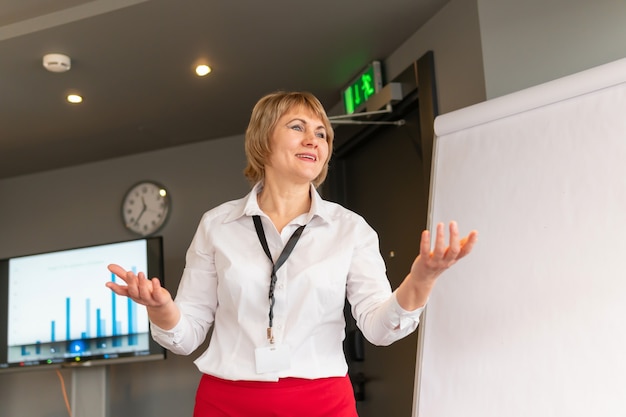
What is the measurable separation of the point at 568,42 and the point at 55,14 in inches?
90.0

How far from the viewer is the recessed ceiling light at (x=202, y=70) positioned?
11.9ft

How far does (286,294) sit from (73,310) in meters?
3.52

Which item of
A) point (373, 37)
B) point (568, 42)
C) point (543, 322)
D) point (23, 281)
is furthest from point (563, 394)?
point (23, 281)

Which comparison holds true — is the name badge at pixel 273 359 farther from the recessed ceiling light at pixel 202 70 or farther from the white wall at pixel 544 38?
the recessed ceiling light at pixel 202 70

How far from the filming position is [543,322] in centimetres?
183

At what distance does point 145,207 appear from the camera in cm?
504

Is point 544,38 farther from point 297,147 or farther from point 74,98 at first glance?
point 74,98

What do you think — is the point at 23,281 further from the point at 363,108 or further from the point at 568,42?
the point at 568,42

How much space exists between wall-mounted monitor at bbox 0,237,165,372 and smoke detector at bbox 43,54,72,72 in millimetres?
1452

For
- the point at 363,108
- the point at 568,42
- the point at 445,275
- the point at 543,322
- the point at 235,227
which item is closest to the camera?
the point at 235,227

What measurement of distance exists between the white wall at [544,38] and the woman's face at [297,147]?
1.20 m

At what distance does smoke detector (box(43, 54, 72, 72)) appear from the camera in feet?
11.1

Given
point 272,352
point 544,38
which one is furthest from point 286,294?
point 544,38

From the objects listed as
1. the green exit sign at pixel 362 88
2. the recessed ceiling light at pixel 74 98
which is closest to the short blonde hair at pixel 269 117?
the green exit sign at pixel 362 88
